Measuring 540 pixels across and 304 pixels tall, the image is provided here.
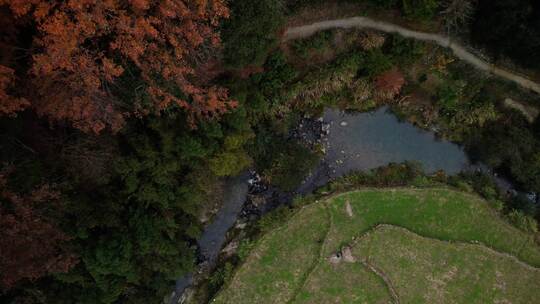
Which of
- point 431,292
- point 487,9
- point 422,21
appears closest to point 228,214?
point 431,292

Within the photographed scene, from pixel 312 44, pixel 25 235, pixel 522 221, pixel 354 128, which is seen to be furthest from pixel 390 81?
pixel 25 235

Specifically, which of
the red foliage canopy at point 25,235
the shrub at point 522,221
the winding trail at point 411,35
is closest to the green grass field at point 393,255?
the shrub at point 522,221

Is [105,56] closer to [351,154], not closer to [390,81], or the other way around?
[351,154]

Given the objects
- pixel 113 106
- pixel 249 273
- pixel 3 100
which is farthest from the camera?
pixel 249 273

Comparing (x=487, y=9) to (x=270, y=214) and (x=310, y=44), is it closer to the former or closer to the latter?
(x=310, y=44)

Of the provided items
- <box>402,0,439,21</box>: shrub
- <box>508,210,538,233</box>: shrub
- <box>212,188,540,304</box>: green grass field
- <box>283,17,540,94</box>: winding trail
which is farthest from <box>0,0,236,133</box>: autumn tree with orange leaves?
<box>508,210,538,233</box>: shrub

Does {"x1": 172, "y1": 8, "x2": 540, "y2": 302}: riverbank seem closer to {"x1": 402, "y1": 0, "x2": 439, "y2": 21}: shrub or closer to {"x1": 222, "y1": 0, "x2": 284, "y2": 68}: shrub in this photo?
{"x1": 402, "y1": 0, "x2": 439, "y2": 21}: shrub
